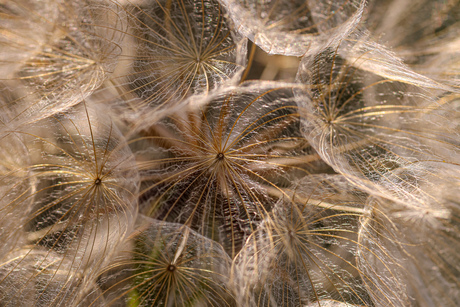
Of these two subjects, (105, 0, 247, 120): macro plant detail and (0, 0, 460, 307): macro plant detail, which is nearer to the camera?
(0, 0, 460, 307): macro plant detail

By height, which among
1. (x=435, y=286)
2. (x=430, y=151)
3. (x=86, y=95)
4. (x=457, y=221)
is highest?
(x=86, y=95)

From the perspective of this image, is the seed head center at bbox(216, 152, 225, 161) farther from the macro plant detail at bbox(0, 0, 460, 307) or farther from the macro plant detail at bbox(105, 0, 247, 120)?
the macro plant detail at bbox(105, 0, 247, 120)

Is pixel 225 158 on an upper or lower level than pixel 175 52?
lower

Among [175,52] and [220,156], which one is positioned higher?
[175,52]

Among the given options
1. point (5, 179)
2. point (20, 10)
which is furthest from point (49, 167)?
point (20, 10)

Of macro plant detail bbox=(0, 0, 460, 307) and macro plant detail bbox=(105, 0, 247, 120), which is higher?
macro plant detail bbox=(105, 0, 247, 120)

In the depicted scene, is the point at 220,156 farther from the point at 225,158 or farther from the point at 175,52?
the point at 175,52

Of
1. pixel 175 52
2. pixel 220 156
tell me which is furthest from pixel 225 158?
pixel 175 52

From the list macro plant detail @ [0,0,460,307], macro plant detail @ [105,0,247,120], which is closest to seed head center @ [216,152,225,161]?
macro plant detail @ [0,0,460,307]

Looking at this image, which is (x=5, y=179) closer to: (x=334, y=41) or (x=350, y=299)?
(x=334, y=41)
